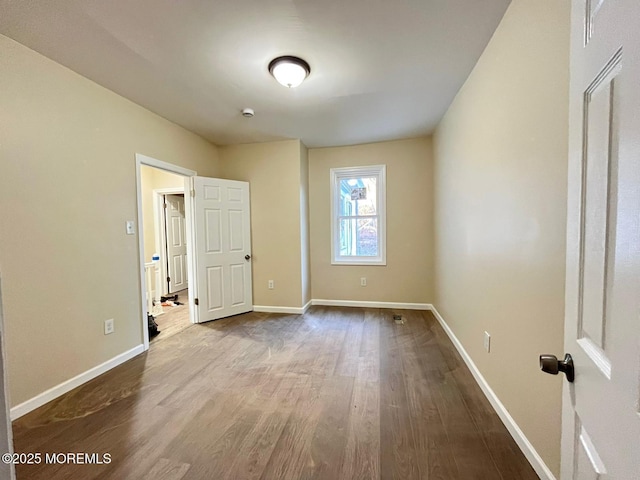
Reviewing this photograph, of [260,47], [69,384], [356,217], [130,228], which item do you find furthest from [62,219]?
[356,217]

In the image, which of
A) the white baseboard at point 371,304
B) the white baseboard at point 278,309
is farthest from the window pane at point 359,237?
the white baseboard at point 278,309

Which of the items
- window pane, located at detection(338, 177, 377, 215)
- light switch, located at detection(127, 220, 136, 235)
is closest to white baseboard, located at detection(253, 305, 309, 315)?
window pane, located at detection(338, 177, 377, 215)

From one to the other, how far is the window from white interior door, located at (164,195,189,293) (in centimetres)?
328

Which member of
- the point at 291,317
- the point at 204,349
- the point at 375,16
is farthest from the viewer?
the point at 291,317

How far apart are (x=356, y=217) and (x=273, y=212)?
132cm

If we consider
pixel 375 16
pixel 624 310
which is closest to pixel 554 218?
pixel 624 310

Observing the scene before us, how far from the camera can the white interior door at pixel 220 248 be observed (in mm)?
3594

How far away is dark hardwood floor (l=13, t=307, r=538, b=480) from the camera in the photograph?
4.61 ft

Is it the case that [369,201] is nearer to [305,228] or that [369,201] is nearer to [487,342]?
[305,228]

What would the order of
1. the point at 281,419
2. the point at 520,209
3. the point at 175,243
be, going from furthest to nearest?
the point at 175,243 → the point at 281,419 → the point at 520,209

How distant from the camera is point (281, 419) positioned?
5.78 feet

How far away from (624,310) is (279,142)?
3.98m

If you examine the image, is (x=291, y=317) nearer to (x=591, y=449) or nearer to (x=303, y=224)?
(x=303, y=224)

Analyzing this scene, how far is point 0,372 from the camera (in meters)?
0.53
